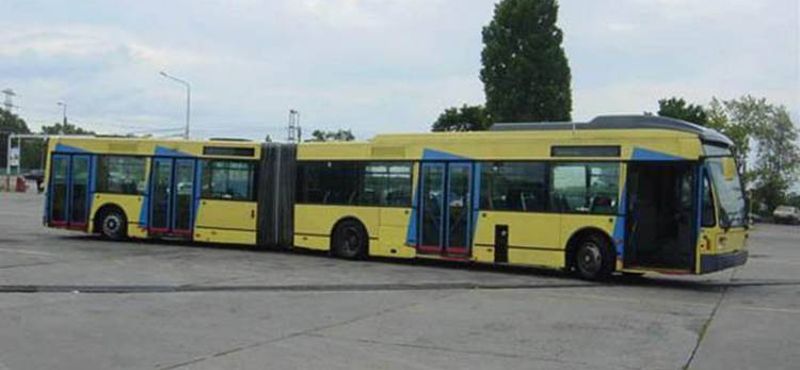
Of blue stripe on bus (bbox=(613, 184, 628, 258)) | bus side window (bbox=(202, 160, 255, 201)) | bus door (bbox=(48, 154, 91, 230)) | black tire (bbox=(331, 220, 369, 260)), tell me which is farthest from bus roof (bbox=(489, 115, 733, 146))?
bus door (bbox=(48, 154, 91, 230))

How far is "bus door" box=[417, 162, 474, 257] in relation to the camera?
58.0 ft

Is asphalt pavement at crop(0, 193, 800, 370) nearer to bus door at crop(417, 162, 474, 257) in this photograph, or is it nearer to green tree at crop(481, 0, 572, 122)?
bus door at crop(417, 162, 474, 257)

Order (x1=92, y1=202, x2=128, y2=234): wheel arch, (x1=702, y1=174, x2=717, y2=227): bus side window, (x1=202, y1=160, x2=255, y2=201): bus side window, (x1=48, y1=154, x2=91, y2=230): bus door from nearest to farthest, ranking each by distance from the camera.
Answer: (x1=702, y1=174, x2=717, y2=227): bus side window, (x1=202, y1=160, x2=255, y2=201): bus side window, (x1=92, y1=202, x2=128, y2=234): wheel arch, (x1=48, y1=154, x2=91, y2=230): bus door

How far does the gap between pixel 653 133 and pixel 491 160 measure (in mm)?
3266

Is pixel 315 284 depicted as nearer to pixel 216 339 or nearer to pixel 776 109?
pixel 216 339

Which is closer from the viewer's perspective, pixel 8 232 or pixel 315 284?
pixel 315 284

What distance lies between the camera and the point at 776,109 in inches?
3770

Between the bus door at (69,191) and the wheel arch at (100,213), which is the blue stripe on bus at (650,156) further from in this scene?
the bus door at (69,191)

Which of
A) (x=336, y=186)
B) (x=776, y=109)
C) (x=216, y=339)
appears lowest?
(x=216, y=339)

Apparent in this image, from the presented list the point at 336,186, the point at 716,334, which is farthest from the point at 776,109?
the point at 716,334

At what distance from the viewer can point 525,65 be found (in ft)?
148

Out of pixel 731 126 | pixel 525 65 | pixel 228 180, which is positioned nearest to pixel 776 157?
pixel 731 126

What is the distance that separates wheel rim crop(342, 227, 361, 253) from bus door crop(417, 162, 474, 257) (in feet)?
5.34

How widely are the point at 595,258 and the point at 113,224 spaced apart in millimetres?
12152
